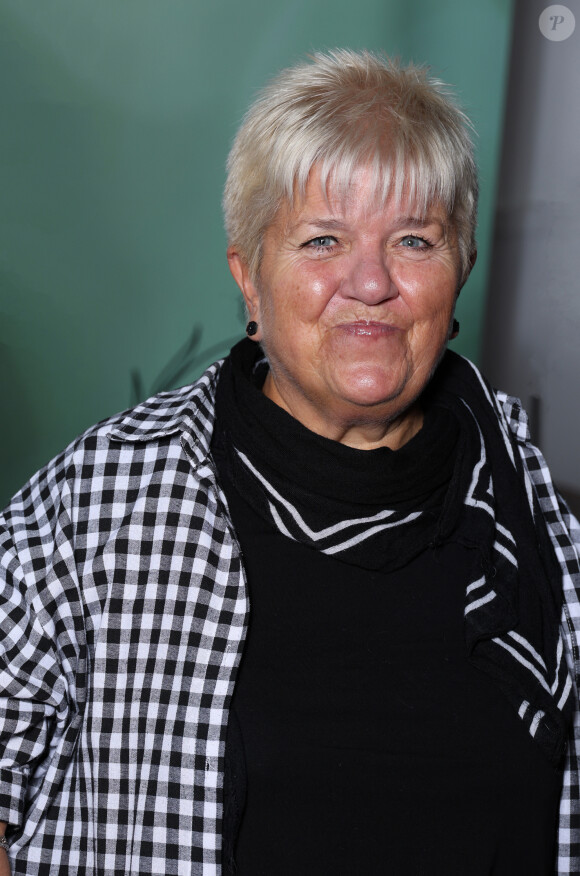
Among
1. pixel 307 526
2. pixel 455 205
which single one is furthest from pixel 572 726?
pixel 455 205

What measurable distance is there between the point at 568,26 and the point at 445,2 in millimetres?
310

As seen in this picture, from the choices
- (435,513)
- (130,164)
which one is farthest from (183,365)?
(435,513)

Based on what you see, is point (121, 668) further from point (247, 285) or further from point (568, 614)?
point (568, 614)

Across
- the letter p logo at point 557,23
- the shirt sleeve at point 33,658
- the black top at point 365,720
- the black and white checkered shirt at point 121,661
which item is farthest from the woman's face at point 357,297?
the letter p logo at point 557,23

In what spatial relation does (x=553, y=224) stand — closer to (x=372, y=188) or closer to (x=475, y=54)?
(x=475, y=54)

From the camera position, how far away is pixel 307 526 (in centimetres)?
149

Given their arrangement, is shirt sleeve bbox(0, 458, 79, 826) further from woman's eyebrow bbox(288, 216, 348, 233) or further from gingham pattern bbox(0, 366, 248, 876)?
woman's eyebrow bbox(288, 216, 348, 233)

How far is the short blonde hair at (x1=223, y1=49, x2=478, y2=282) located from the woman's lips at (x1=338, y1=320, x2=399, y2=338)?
7.1 inches

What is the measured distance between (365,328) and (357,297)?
0.05 m

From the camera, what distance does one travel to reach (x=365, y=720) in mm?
1424

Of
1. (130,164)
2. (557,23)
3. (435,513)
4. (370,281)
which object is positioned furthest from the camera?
(557,23)

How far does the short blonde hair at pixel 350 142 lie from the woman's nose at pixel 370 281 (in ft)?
0.32

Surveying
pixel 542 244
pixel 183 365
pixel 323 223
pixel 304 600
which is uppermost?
pixel 323 223

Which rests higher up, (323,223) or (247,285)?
(323,223)
